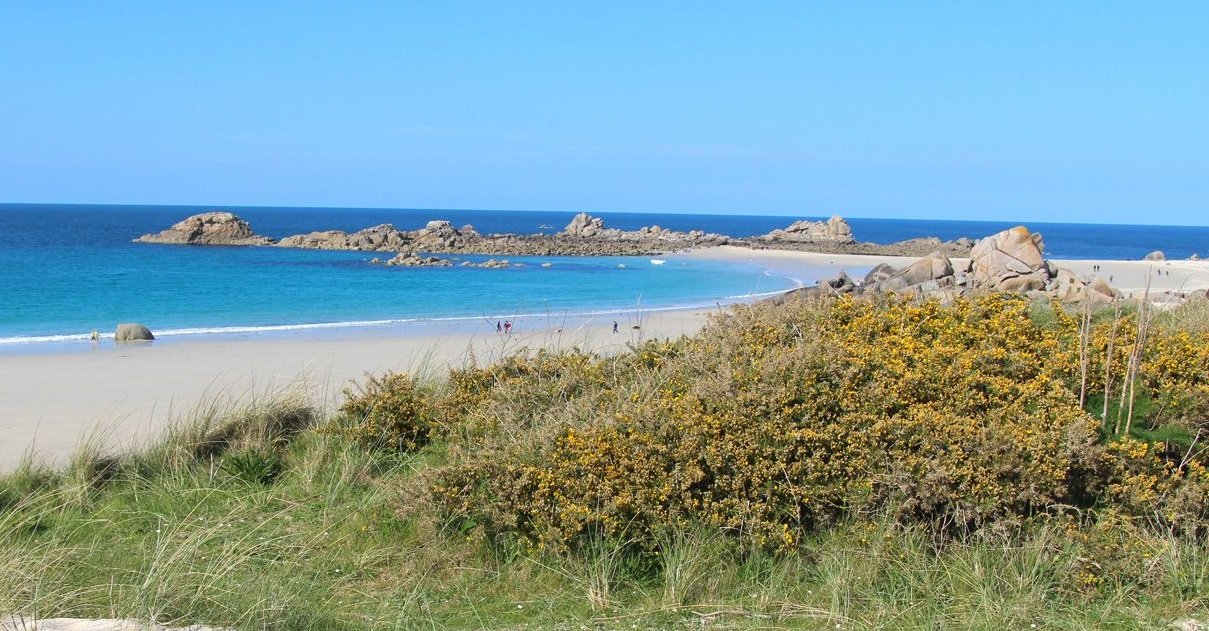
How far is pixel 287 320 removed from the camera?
2922cm

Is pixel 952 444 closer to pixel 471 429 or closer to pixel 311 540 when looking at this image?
pixel 471 429

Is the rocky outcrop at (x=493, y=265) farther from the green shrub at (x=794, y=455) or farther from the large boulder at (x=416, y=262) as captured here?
the green shrub at (x=794, y=455)

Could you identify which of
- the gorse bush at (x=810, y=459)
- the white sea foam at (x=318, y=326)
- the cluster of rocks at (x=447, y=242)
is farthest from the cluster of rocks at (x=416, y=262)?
the gorse bush at (x=810, y=459)

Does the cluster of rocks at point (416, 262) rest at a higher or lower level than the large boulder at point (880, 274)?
lower

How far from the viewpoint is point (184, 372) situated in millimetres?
17797

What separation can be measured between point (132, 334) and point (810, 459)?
72.5ft

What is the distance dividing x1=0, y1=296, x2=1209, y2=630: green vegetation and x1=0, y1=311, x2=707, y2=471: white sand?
2.55 metres

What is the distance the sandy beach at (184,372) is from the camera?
33.4ft

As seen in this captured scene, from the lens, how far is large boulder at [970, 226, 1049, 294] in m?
20.0

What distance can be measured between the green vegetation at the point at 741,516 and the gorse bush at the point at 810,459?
18 mm

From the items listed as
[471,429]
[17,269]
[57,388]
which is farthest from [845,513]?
[17,269]

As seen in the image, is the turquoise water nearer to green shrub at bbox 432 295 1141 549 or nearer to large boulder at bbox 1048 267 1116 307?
large boulder at bbox 1048 267 1116 307

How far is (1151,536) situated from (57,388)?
51.9 feet

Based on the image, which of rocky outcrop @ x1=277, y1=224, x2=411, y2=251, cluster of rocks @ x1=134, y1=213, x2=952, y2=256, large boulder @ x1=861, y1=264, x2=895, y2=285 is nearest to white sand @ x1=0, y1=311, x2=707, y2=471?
large boulder @ x1=861, y1=264, x2=895, y2=285
